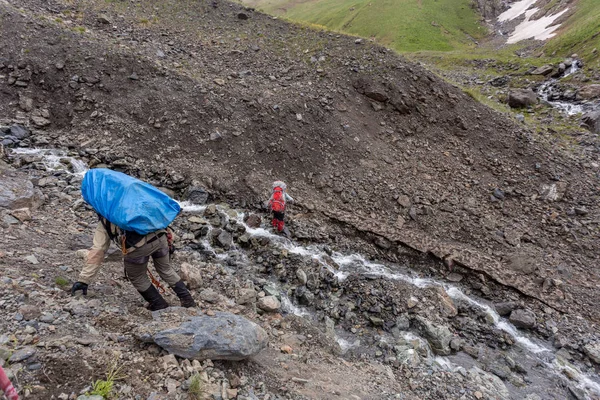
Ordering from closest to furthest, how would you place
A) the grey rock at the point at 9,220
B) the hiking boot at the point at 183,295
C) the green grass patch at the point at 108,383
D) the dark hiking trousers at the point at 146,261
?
the green grass patch at the point at 108,383 → the dark hiking trousers at the point at 146,261 → the hiking boot at the point at 183,295 → the grey rock at the point at 9,220

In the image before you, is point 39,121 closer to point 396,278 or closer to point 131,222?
point 131,222

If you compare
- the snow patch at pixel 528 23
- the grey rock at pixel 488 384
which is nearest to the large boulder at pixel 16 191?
the grey rock at pixel 488 384

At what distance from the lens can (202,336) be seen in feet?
16.9

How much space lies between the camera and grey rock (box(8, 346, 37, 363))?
3.91 metres

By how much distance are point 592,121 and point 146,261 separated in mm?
24657

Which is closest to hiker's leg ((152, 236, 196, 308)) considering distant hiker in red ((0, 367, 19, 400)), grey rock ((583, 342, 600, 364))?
distant hiker in red ((0, 367, 19, 400))

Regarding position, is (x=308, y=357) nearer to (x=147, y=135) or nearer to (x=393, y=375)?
(x=393, y=375)

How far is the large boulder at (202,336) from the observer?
497 cm

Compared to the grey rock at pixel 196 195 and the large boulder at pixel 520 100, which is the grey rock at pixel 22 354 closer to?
the grey rock at pixel 196 195

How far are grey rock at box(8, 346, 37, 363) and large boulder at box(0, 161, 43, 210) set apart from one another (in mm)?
5877

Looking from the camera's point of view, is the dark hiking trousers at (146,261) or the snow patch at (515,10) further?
the snow patch at (515,10)

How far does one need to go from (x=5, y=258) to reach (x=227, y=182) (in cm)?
759

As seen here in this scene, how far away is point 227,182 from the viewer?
13.0 m

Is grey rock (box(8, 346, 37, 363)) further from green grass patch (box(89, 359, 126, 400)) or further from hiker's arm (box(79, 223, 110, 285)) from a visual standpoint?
hiker's arm (box(79, 223, 110, 285))
